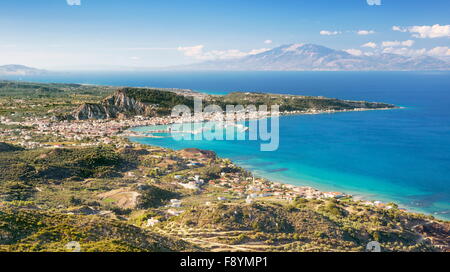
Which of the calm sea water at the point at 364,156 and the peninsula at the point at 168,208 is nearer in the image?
the peninsula at the point at 168,208

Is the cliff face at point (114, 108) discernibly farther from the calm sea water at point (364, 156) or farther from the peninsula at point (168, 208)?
the calm sea water at point (364, 156)

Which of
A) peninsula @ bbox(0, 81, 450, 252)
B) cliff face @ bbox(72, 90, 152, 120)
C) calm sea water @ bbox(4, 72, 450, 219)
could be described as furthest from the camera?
cliff face @ bbox(72, 90, 152, 120)

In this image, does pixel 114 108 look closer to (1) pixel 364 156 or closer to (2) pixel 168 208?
(1) pixel 364 156

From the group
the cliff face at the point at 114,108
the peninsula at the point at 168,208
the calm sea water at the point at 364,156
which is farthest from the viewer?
the cliff face at the point at 114,108

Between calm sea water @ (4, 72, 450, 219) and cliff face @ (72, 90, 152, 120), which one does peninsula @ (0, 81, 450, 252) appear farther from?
cliff face @ (72, 90, 152, 120)

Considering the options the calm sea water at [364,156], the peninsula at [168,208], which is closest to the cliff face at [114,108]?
the peninsula at [168,208]

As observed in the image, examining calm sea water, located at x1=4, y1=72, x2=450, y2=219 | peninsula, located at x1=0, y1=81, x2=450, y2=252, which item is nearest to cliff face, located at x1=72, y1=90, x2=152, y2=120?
peninsula, located at x1=0, y1=81, x2=450, y2=252

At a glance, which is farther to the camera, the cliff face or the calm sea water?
the cliff face
